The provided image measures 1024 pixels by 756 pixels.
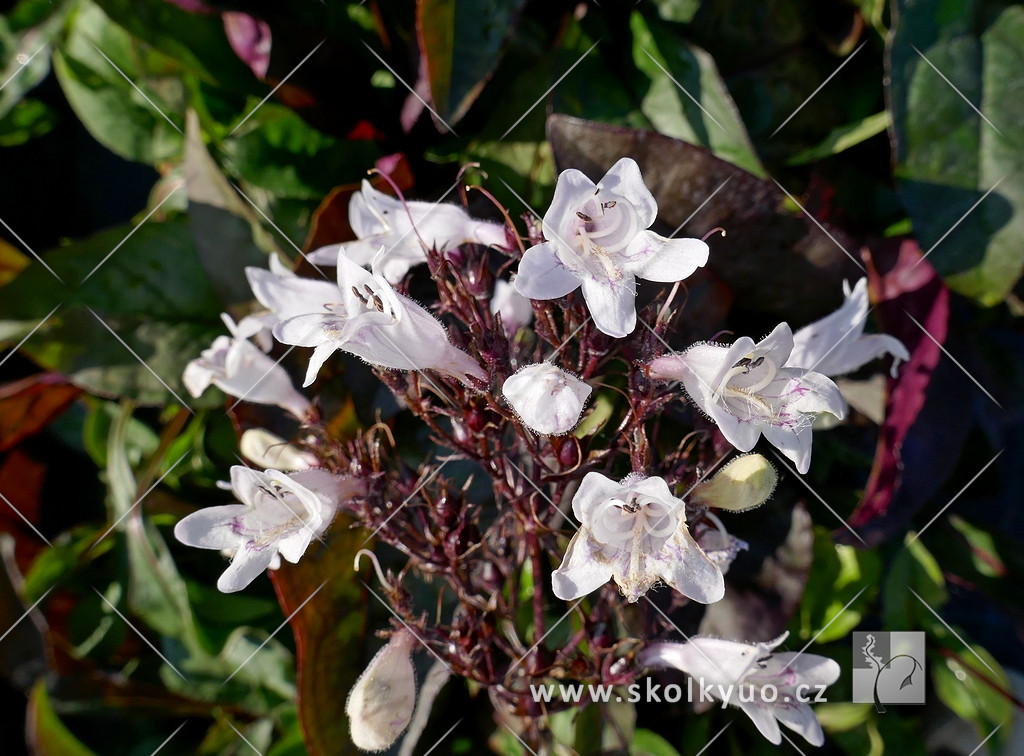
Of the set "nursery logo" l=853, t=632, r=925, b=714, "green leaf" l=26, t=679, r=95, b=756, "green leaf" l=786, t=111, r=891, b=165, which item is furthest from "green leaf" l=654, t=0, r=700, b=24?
"green leaf" l=26, t=679, r=95, b=756

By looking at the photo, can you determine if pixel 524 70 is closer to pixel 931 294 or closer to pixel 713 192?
pixel 713 192

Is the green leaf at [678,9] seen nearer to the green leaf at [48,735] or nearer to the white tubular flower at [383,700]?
the white tubular flower at [383,700]

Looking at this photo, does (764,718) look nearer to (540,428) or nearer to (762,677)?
(762,677)

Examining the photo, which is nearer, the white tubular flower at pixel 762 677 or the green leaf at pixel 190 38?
the white tubular flower at pixel 762 677

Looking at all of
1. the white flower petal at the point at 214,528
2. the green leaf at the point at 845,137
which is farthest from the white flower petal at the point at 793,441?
the green leaf at the point at 845,137

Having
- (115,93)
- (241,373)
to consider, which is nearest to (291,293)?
(241,373)
